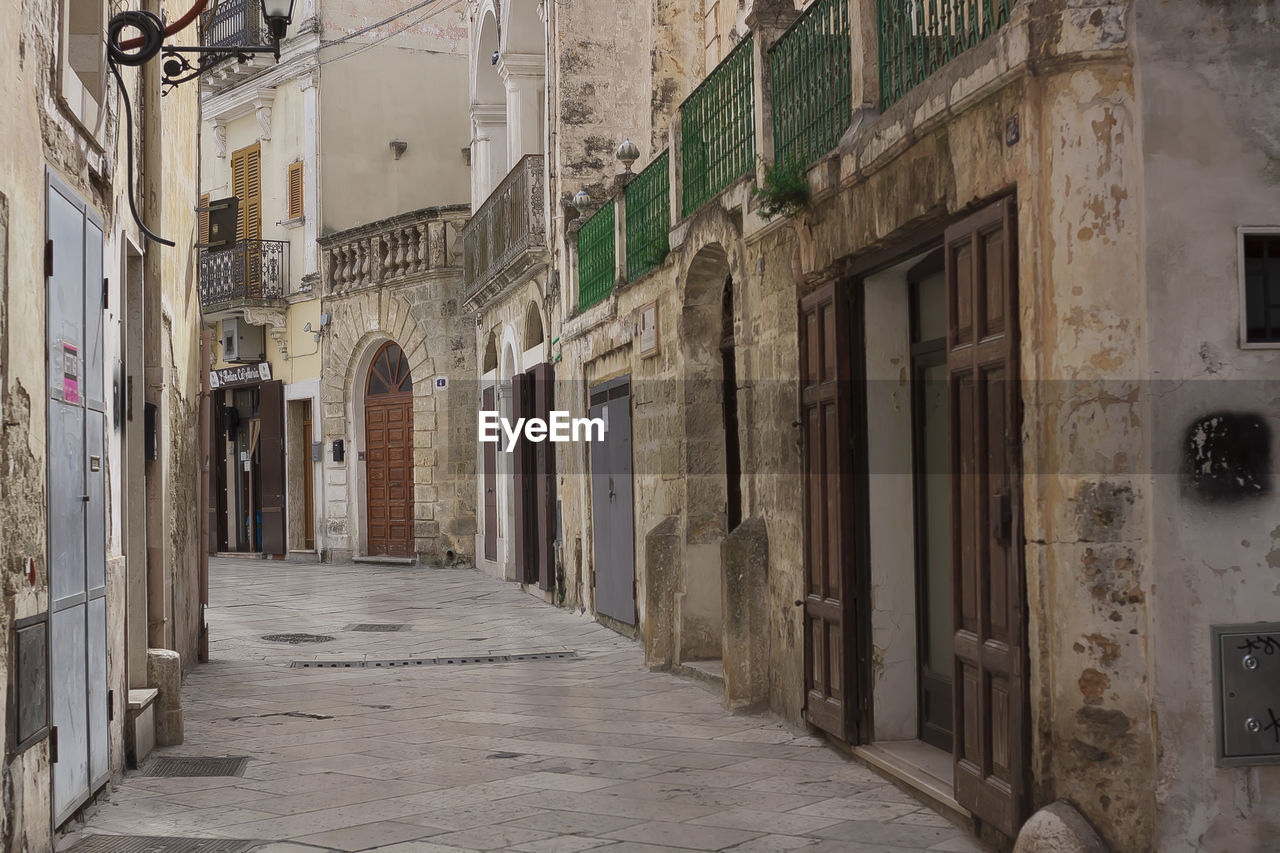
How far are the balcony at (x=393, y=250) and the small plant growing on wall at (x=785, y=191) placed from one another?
15579 millimetres

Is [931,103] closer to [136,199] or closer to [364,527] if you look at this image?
[136,199]

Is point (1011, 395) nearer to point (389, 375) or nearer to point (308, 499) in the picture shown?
point (389, 375)

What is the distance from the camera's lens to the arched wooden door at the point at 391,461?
80.2ft

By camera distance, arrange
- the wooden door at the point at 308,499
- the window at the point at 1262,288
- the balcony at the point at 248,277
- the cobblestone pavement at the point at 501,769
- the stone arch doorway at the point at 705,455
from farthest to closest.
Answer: the balcony at the point at 248,277 → the wooden door at the point at 308,499 → the stone arch doorway at the point at 705,455 → the cobblestone pavement at the point at 501,769 → the window at the point at 1262,288

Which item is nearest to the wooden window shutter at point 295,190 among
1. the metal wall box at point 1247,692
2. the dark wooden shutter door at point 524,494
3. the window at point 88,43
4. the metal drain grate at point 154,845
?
the dark wooden shutter door at point 524,494

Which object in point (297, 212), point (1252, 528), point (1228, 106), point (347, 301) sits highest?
point (297, 212)

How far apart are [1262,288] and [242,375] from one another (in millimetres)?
24777

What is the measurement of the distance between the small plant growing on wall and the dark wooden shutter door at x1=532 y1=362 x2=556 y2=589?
860cm

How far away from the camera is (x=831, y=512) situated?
7477 millimetres

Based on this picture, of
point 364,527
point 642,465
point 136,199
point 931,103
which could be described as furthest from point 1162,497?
point 364,527

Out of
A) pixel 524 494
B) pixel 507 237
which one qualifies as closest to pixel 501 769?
pixel 524 494

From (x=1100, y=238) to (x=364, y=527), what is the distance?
68.4ft

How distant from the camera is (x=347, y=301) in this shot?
82.2 ft

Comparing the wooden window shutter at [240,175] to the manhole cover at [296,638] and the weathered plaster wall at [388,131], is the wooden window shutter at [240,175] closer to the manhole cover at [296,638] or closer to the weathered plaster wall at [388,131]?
the weathered plaster wall at [388,131]
